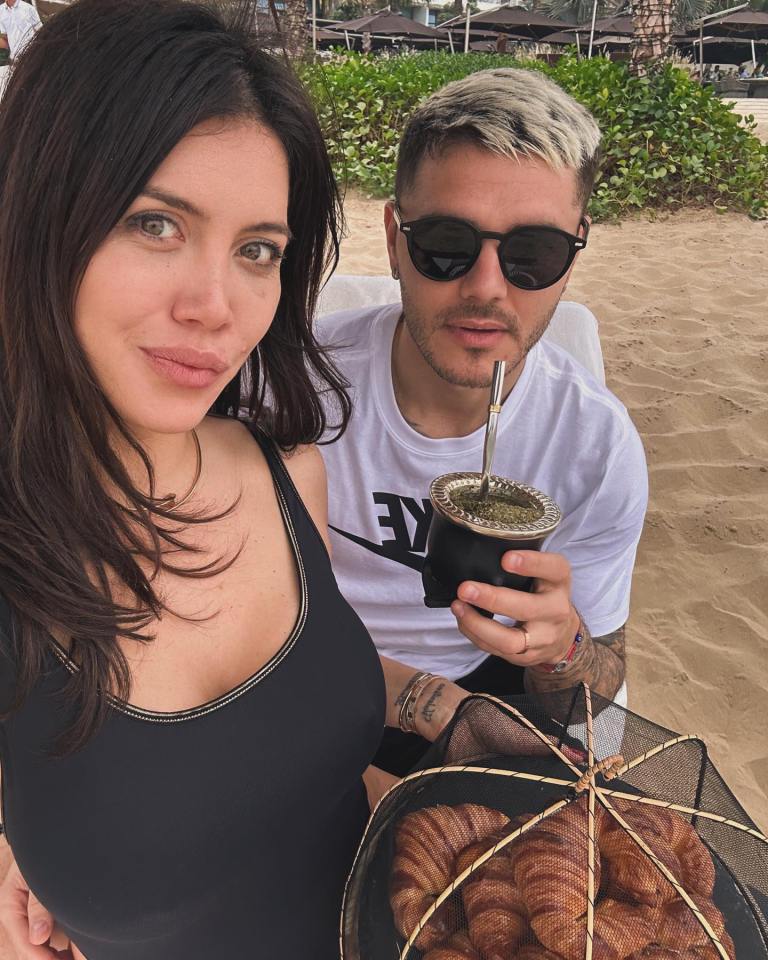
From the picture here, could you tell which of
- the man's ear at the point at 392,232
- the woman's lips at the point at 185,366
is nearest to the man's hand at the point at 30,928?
the woman's lips at the point at 185,366

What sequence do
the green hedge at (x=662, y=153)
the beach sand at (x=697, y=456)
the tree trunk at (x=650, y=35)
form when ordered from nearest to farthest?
the beach sand at (x=697, y=456), the green hedge at (x=662, y=153), the tree trunk at (x=650, y=35)

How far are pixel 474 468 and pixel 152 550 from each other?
963 mm

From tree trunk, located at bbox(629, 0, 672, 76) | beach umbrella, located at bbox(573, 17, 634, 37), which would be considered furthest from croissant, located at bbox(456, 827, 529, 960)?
beach umbrella, located at bbox(573, 17, 634, 37)

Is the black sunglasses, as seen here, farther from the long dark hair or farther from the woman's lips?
the woman's lips

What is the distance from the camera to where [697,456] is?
13.7ft

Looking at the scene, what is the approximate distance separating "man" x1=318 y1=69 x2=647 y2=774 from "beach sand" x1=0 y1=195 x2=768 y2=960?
1115 mm

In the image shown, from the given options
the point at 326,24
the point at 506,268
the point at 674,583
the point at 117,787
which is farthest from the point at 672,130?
the point at 326,24

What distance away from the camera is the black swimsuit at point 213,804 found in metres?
1.05

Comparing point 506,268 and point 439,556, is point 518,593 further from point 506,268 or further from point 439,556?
point 506,268

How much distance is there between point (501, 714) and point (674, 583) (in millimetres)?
2620

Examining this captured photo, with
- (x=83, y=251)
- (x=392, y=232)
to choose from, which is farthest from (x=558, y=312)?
(x=83, y=251)

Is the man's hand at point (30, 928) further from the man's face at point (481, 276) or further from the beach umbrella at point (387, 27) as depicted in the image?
the beach umbrella at point (387, 27)

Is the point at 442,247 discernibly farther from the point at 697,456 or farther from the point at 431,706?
the point at 697,456

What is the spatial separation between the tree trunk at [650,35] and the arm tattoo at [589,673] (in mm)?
8650
